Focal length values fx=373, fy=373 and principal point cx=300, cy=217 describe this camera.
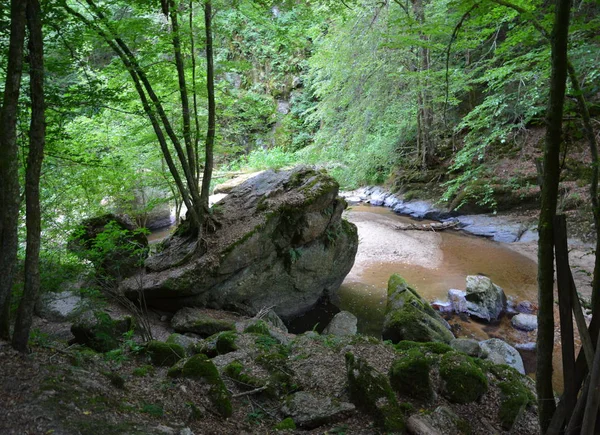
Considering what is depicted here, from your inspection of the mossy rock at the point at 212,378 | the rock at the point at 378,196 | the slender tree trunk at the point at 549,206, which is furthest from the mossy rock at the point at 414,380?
the rock at the point at 378,196

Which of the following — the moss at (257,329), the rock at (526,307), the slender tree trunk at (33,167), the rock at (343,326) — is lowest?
the rock at (526,307)

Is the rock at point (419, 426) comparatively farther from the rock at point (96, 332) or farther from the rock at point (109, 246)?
the rock at point (109, 246)

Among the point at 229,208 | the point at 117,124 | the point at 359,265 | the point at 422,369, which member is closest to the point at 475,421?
the point at 422,369

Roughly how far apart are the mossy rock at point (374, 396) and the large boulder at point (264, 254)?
13.3 ft

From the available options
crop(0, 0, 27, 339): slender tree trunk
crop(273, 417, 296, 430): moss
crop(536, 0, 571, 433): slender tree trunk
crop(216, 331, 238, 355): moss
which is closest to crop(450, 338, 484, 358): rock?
crop(536, 0, 571, 433): slender tree trunk

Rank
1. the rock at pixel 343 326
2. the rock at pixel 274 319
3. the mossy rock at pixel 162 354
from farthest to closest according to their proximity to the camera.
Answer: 1. the rock at pixel 274 319
2. the rock at pixel 343 326
3. the mossy rock at pixel 162 354

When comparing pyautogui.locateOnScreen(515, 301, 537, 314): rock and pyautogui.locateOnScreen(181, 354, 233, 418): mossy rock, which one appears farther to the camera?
pyautogui.locateOnScreen(515, 301, 537, 314): rock

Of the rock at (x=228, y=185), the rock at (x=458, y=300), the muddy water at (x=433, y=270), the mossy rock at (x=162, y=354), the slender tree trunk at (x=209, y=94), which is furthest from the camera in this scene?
the rock at (x=228, y=185)

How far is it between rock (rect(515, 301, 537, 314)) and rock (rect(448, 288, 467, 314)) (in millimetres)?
1077

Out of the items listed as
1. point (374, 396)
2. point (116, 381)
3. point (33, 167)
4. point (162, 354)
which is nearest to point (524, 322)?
point (374, 396)

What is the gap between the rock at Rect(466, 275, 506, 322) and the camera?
7918mm

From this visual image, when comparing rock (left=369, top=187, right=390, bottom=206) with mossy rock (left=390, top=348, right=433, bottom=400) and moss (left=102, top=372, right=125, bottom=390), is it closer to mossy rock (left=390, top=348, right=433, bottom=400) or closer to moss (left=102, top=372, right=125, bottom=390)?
mossy rock (left=390, top=348, right=433, bottom=400)

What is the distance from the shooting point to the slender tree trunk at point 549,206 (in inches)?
93.6

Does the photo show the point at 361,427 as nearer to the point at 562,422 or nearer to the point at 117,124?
the point at 562,422
